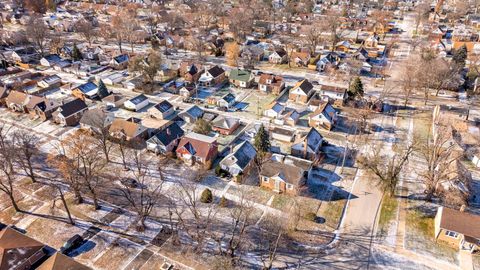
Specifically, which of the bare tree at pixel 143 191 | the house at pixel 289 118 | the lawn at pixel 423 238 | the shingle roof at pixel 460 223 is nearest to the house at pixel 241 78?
the house at pixel 289 118

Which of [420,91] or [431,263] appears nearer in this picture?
[431,263]

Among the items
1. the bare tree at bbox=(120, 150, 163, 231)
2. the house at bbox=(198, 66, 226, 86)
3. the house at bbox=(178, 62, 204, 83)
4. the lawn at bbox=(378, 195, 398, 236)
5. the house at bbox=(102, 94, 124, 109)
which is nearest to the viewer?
the lawn at bbox=(378, 195, 398, 236)

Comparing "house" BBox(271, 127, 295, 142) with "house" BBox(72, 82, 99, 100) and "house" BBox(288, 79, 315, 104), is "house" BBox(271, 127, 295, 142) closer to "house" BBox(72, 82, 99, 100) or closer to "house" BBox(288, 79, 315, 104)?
"house" BBox(288, 79, 315, 104)

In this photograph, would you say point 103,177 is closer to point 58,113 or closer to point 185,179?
point 185,179

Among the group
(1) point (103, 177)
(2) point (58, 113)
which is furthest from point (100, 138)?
(2) point (58, 113)

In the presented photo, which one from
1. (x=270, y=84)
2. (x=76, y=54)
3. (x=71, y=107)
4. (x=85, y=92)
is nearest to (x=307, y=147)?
(x=270, y=84)

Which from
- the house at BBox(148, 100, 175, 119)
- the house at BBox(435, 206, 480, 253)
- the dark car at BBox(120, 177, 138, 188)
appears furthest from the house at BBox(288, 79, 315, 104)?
the dark car at BBox(120, 177, 138, 188)
